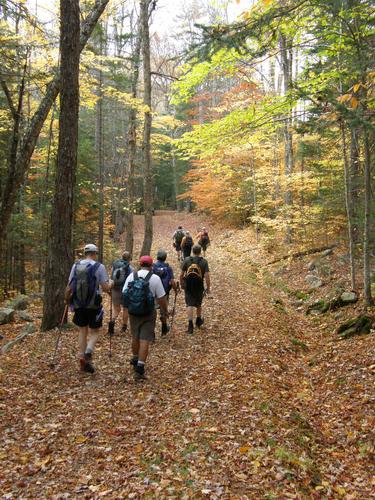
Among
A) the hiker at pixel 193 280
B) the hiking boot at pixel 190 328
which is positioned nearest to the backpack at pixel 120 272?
the hiker at pixel 193 280

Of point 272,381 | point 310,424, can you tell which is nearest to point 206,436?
point 310,424

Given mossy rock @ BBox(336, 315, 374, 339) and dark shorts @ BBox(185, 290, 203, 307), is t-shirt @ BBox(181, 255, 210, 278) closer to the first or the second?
dark shorts @ BBox(185, 290, 203, 307)

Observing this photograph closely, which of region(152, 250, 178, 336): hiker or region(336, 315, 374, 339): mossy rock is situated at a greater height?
region(152, 250, 178, 336): hiker

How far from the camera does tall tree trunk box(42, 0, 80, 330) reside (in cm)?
849

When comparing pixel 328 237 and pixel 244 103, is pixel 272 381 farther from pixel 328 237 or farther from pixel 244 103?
pixel 244 103

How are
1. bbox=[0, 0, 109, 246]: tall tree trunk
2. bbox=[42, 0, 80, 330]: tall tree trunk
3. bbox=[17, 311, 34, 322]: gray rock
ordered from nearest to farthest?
1. bbox=[42, 0, 80, 330]: tall tree trunk
2. bbox=[0, 0, 109, 246]: tall tree trunk
3. bbox=[17, 311, 34, 322]: gray rock

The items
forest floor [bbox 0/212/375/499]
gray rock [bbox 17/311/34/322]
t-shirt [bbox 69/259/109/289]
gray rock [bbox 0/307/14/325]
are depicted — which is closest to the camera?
forest floor [bbox 0/212/375/499]

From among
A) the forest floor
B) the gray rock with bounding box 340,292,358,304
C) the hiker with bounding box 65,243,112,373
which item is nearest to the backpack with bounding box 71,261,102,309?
the hiker with bounding box 65,243,112,373

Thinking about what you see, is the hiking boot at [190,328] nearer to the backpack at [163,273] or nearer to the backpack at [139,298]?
the backpack at [163,273]

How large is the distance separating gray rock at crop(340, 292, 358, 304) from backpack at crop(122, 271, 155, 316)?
610 centimetres

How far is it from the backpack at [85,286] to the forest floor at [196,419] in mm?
1281

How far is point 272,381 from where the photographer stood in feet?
21.9

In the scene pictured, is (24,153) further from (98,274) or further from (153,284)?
(153,284)

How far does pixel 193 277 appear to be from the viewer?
9.23m
